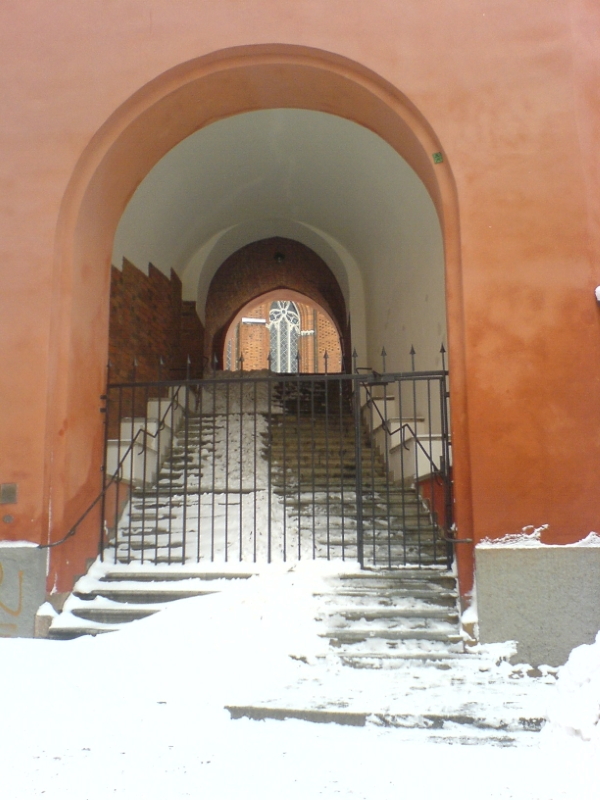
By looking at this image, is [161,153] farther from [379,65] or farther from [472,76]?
[472,76]

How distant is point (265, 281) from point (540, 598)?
8936 mm

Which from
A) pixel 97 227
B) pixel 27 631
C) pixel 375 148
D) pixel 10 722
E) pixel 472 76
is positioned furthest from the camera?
pixel 375 148

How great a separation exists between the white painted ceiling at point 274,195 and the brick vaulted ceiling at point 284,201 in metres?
0.02

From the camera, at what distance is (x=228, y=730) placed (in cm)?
320

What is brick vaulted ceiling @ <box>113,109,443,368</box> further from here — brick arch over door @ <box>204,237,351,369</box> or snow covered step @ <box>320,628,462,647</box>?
snow covered step @ <box>320,628,462,647</box>

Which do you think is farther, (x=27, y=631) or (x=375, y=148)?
(x=375, y=148)

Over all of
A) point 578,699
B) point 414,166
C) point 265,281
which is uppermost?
point 265,281

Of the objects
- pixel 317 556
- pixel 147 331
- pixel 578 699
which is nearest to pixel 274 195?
pixel 147 331

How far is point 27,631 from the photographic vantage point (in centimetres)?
409

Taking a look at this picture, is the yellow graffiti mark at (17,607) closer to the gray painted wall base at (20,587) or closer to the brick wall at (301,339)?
the gray painted wall base at (20,587)

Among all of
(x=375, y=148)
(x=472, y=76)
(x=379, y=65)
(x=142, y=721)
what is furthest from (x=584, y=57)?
(x=142, y=721)

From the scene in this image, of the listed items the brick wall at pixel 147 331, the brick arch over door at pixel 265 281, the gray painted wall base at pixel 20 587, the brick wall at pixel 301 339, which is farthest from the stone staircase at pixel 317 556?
the brick wall at pixel 301 339

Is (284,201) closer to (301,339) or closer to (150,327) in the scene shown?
(150,327)

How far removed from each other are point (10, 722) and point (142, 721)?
2.22 feet
